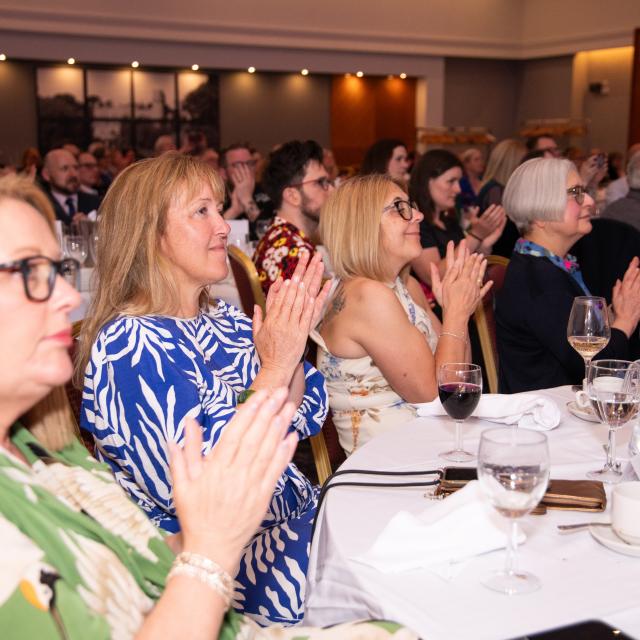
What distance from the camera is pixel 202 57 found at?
1187cm

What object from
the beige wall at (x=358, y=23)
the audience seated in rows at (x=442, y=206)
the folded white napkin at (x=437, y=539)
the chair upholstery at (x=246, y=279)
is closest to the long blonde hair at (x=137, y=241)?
the folded white napkin at (x=437, y=539)

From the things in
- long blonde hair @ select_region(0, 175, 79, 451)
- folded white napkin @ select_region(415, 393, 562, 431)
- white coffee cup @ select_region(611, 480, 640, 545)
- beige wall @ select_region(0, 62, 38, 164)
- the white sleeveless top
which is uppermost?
beige wall @ select_region(0, 62, 38, 164)

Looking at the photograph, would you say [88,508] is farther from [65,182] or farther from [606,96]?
[606,96]

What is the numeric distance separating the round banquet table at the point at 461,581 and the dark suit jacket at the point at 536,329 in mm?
1175

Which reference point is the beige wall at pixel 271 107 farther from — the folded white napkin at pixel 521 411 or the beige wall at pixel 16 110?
the folded white napkin at pixel 521 411

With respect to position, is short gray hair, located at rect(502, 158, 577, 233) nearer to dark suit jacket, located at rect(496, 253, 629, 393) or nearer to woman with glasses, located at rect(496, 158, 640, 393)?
woman with glasses, located at rect(496, 158, 640, 393)

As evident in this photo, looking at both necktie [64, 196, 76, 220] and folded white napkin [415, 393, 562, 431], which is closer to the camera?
folded white napkin [415, 393, 562, 431]

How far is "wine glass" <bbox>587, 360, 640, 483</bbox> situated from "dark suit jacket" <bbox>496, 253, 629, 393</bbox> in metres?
1.14

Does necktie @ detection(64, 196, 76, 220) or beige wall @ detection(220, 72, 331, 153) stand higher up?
beige wall @ detection(220, 72, 331, 153)

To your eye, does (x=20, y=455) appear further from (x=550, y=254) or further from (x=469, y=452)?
(x=550, y=254)

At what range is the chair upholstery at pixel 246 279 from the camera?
3.64 meters

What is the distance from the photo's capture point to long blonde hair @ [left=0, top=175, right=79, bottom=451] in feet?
4.03

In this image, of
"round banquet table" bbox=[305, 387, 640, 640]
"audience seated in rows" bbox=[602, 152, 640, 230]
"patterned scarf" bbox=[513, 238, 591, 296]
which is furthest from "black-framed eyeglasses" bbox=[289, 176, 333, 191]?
"round banquet table" bbox=[305, 387, 640, 640]

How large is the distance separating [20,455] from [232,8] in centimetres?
1141
